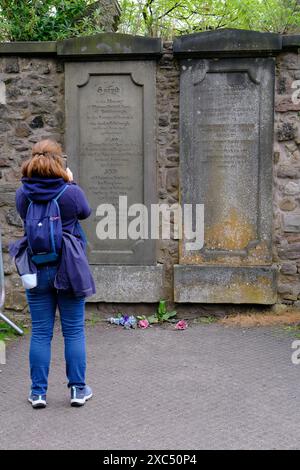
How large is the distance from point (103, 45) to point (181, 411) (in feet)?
11.7

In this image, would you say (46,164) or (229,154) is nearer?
(46,164)

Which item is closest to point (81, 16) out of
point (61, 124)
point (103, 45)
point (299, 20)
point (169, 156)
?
point (103, 45)

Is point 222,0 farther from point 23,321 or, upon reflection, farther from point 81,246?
point 81,246

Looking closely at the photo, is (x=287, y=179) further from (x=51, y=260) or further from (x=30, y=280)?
(x=30, y=280)

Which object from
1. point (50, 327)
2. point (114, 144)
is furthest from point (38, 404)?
point (114, 144)

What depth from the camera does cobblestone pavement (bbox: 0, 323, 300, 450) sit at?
370cm

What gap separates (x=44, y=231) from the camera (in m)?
3.95

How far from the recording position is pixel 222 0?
1309 centimetres

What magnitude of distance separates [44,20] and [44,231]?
3.41 meters

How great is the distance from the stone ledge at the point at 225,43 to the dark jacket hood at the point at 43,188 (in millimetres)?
2572

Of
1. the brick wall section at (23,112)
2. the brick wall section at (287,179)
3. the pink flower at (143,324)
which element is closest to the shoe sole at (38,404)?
the pink flower at (143,324)

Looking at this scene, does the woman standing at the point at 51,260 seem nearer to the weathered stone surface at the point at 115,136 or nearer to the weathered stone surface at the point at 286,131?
the weathered stone surface at the point at 115,136

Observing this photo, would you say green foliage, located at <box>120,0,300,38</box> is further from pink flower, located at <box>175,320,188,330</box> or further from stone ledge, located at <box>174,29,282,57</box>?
pink flower, located at <box>175,320,188,330</box>

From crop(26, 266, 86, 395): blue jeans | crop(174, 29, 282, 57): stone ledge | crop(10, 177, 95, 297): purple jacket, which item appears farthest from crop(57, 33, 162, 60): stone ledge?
crop(26, 266, 86, 395): blue jeans
